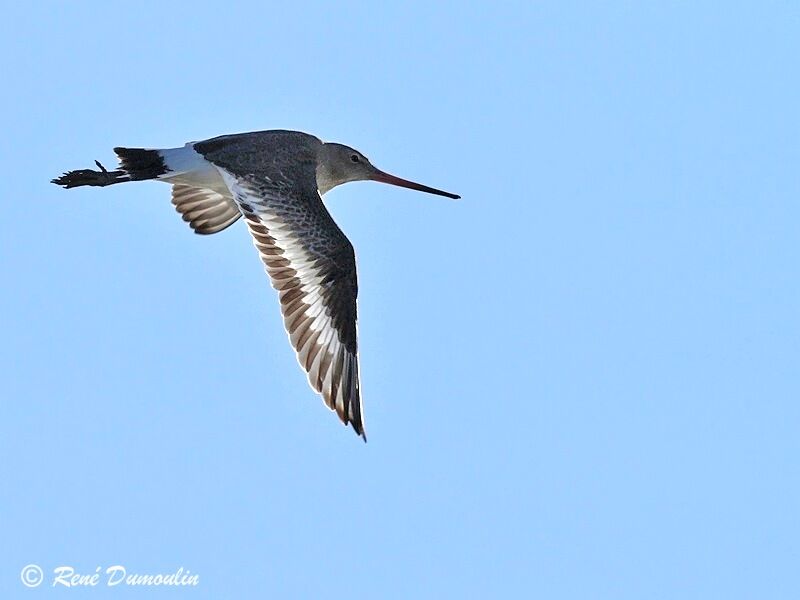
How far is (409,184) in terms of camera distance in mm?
16109

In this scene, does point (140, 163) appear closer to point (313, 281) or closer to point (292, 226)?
point (292, 226)

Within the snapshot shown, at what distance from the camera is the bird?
13.0 meters

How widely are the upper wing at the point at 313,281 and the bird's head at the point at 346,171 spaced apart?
1961 millimetres

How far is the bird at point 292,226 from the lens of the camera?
42.8 feet

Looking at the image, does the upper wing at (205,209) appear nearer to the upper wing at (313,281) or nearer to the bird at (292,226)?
the bird at (292,226)

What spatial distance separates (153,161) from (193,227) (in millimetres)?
1671

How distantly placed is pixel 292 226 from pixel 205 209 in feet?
8.98

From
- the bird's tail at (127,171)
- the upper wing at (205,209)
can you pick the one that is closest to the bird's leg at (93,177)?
the bird's tail at (127,171)

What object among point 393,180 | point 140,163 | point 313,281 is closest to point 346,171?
point 393,180

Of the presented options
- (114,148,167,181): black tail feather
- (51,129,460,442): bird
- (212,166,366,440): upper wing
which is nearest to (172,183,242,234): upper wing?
(51,129,460,442): bird

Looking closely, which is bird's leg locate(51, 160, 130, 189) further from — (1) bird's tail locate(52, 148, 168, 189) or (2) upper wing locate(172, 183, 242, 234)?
(2) upper wing locate(172, 183, 242, 234)

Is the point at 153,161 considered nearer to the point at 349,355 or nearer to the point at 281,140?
the point at 281,140

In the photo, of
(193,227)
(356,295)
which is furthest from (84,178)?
(356,295)

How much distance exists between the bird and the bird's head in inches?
24.4
